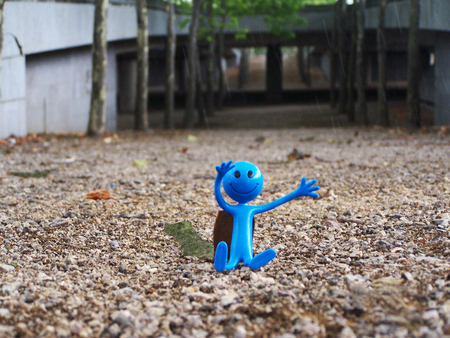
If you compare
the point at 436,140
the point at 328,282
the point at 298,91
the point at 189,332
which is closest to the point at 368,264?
the point at 328,282

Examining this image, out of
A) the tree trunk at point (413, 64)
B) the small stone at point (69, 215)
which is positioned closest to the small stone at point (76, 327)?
the small stone at point (69, 215)

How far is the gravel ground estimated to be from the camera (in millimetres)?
2684

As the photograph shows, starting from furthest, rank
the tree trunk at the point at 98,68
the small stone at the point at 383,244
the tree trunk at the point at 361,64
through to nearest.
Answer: the tree trunk at the point at 361,64, the tree trunk at the point at 98,68, the small stone at the point at 383,244

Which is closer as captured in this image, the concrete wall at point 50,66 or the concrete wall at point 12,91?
the concrete wall at point 12,91

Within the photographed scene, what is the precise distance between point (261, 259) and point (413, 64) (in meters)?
13.5

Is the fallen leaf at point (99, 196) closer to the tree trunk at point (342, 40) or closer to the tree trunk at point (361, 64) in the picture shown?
the tree trunk at point (361, 64)

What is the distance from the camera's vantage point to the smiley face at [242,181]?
3.31 meters

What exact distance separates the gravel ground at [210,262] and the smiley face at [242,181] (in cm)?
56

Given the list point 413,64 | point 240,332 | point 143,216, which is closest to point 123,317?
point 240,332

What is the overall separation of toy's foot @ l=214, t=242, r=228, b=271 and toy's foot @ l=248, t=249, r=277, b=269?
183 mm

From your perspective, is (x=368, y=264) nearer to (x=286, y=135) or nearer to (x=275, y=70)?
(x=286, y=135)

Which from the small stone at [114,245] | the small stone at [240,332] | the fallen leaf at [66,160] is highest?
the small stone at [240,332]

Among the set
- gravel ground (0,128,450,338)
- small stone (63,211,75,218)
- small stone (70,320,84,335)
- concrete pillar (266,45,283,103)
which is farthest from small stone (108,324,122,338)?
concrete pillar (266,45,283,103)

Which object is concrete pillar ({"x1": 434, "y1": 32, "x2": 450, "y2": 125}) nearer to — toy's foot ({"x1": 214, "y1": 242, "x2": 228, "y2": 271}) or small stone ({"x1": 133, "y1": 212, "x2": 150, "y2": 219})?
small stone ({"x1": 133, "y1": 212, "x2": 150, "y2": 219})
